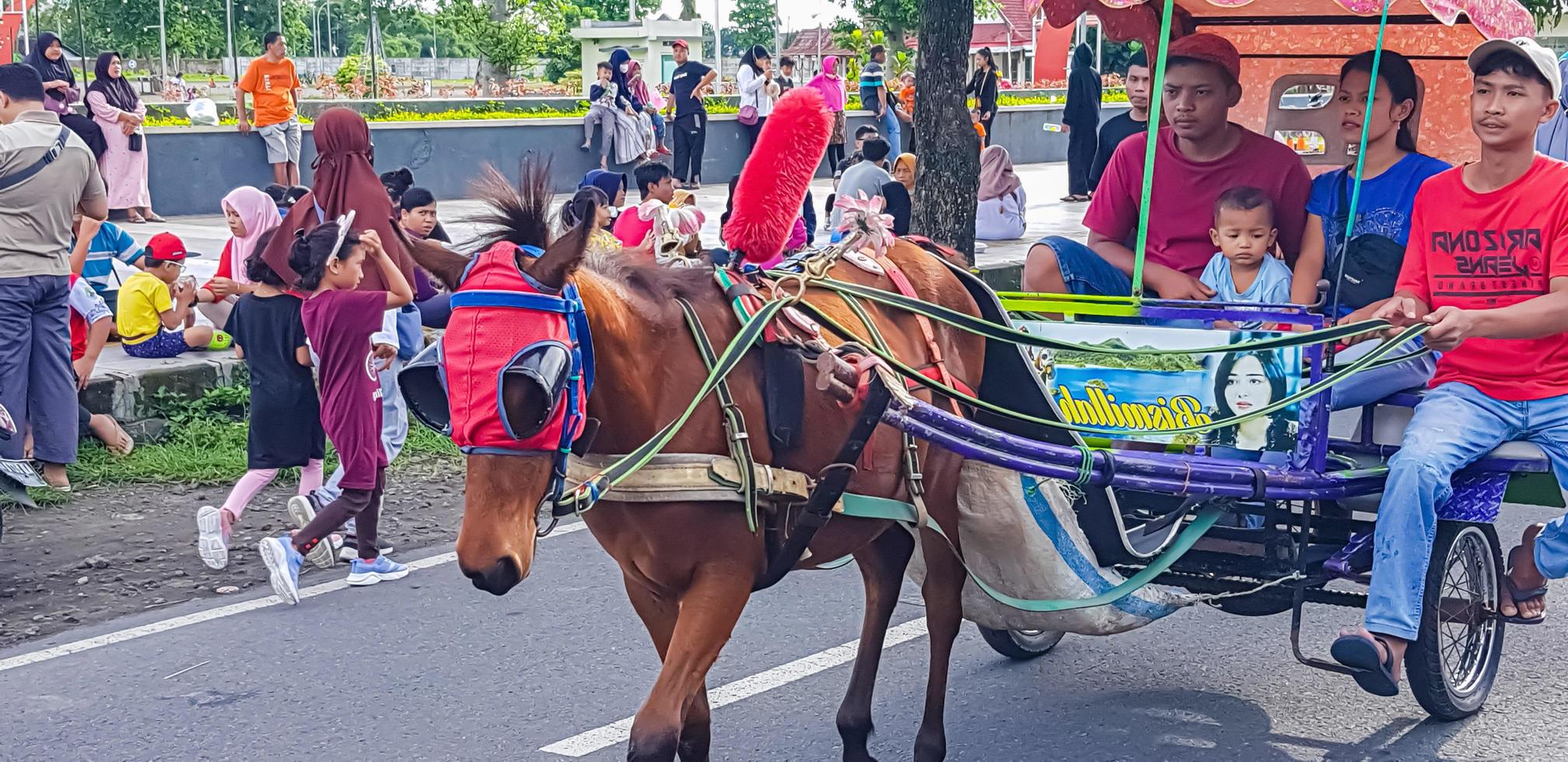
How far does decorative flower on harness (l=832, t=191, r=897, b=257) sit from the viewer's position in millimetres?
4402

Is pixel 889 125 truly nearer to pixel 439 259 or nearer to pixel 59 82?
pixel 59 82

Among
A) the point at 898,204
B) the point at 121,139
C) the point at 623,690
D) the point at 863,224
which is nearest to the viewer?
the point at 863,224

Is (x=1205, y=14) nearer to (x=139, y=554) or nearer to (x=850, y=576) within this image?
(x=850, y=576)

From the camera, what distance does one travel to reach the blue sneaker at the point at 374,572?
6.27 meters

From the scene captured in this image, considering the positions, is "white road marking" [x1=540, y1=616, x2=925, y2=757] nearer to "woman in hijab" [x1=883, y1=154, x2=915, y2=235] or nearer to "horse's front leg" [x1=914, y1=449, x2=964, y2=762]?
"horse's front leg" [x1=914, y1=449, x2=964, y2=762]

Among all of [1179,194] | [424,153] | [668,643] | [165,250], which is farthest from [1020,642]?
[424,153]

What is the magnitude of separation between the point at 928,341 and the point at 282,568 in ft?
9.61

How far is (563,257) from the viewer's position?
3.02 metres

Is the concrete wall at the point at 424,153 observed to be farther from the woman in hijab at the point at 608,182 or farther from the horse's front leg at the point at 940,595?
the horse's front leg at the point at 940,595

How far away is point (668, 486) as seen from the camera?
3.35m

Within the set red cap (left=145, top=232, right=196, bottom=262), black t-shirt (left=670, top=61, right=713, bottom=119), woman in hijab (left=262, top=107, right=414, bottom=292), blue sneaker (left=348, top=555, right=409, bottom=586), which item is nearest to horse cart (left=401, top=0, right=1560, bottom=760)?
blue sneaker (left=348, top=555, right=409, bottom=586)

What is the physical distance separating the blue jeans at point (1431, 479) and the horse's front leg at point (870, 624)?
1.33 m

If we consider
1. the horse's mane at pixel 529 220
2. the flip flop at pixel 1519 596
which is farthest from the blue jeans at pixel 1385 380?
the horse's mane at pixel 529 220

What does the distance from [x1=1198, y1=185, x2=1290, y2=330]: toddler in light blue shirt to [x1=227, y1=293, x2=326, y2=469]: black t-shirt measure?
3777 millimetres
